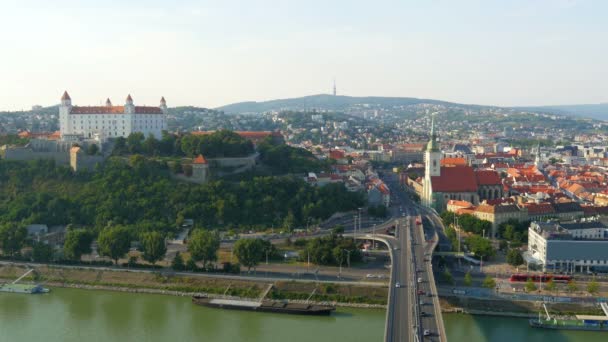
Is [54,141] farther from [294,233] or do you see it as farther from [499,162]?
[499,162]

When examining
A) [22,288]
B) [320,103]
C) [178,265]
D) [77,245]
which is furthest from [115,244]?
[320,103]

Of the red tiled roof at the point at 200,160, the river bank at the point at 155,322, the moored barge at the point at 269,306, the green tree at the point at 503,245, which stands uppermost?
the red tiled roof at the point at 200,160

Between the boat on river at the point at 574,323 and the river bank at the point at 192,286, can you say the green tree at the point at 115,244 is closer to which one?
the river bank at the point at 192,286

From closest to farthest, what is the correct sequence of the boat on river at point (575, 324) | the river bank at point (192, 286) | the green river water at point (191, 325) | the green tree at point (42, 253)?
the green river water at point (191, 325)
the boat on river at point (575, 324)
the river bank at point (192, 286)
the green tree at point (42, 253)

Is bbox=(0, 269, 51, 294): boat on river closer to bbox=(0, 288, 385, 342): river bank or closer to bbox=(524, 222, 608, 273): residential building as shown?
bbox=(0, 288, 385, 342): river bank

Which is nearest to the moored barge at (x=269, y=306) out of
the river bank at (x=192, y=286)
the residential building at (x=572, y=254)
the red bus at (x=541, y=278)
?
the river bank at (x=192, y=286)

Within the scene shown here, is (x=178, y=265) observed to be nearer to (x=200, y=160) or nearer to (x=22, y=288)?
(x=22, y=288)
